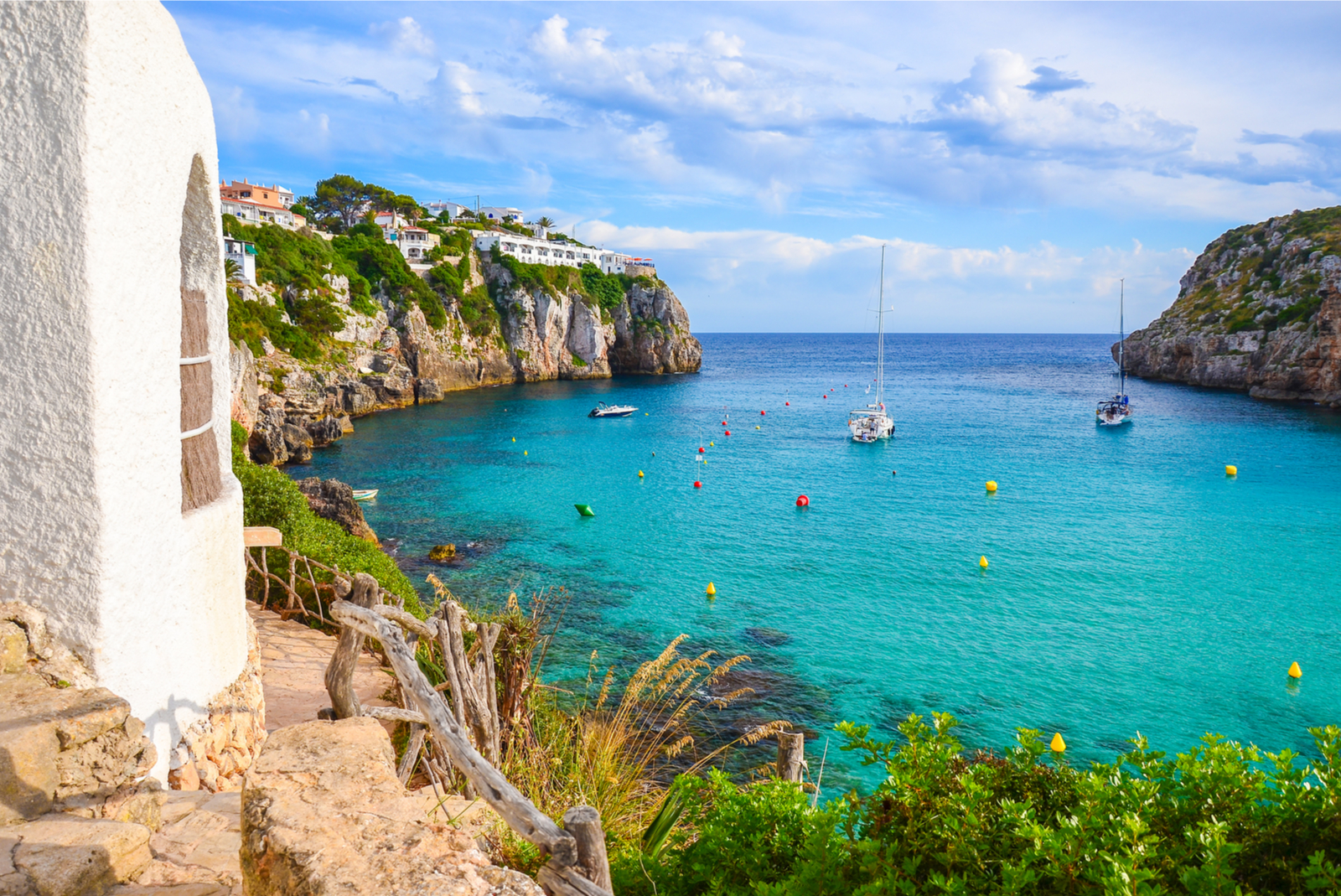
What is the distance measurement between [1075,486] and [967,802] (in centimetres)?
4046

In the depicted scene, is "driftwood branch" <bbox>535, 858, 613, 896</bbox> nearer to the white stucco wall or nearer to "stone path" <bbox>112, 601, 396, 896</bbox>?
"stone path" <bbox>112, 601, 396, 896</bbox>

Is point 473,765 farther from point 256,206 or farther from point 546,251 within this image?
point 546,251

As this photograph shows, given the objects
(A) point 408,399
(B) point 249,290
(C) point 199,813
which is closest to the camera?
(C) point 199,813

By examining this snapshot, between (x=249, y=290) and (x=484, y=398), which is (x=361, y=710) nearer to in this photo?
(x=249, y=290)

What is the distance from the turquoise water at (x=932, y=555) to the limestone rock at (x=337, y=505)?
6.23ft

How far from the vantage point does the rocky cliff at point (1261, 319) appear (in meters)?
67.3

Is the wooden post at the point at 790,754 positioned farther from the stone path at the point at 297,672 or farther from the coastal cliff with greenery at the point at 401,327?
the coastal cliff with greenery at the point at 401,327

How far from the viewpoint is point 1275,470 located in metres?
42.1

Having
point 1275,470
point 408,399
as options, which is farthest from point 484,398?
point 1275,470

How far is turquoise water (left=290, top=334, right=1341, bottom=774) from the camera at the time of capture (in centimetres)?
1802

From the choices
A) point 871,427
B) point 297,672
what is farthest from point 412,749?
point 871,427

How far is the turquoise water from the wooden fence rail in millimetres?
10132

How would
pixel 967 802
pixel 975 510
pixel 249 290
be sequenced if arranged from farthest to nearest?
pixel 249 290, pixel 975 510, pixel 967 802

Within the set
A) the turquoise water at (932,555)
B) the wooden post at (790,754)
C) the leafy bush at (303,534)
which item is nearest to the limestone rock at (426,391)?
the turquoise water at (932,555)
